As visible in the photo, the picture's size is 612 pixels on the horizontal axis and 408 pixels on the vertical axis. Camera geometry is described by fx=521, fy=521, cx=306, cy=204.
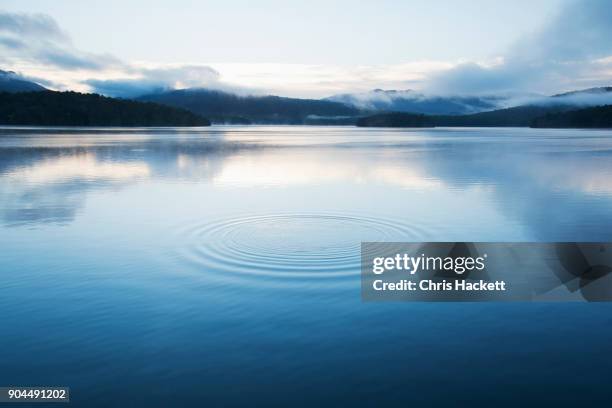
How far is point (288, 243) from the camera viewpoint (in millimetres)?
12758

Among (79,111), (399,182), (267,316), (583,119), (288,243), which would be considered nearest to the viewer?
(267,316)

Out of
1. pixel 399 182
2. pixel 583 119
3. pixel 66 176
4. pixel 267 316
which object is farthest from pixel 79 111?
pixel 267 316

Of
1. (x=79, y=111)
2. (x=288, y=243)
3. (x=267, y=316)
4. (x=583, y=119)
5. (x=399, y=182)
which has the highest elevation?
(x=79, y=111)

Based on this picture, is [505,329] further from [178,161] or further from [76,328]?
[178,161]

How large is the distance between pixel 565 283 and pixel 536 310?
175 centimetres

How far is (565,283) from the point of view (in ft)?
33.1

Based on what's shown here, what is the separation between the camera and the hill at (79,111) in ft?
493

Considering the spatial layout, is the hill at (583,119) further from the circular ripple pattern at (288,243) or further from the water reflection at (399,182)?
the circular ripple pattern at (288,243)

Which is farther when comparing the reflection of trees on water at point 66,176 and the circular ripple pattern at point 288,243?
the reflection of trees on water at point 66,176

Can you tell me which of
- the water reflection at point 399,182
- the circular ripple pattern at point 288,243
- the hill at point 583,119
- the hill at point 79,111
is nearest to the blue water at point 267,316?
the circular ripple pattern at point 288,243

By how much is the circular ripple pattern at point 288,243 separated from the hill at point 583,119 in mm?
176515

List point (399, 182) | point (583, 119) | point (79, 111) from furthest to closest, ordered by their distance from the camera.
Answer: point (583, 119) < point (79, 111) < point (399, 182)

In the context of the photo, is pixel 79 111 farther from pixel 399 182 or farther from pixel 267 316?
pixel 267 316

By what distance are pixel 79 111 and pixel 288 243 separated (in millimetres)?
162973
